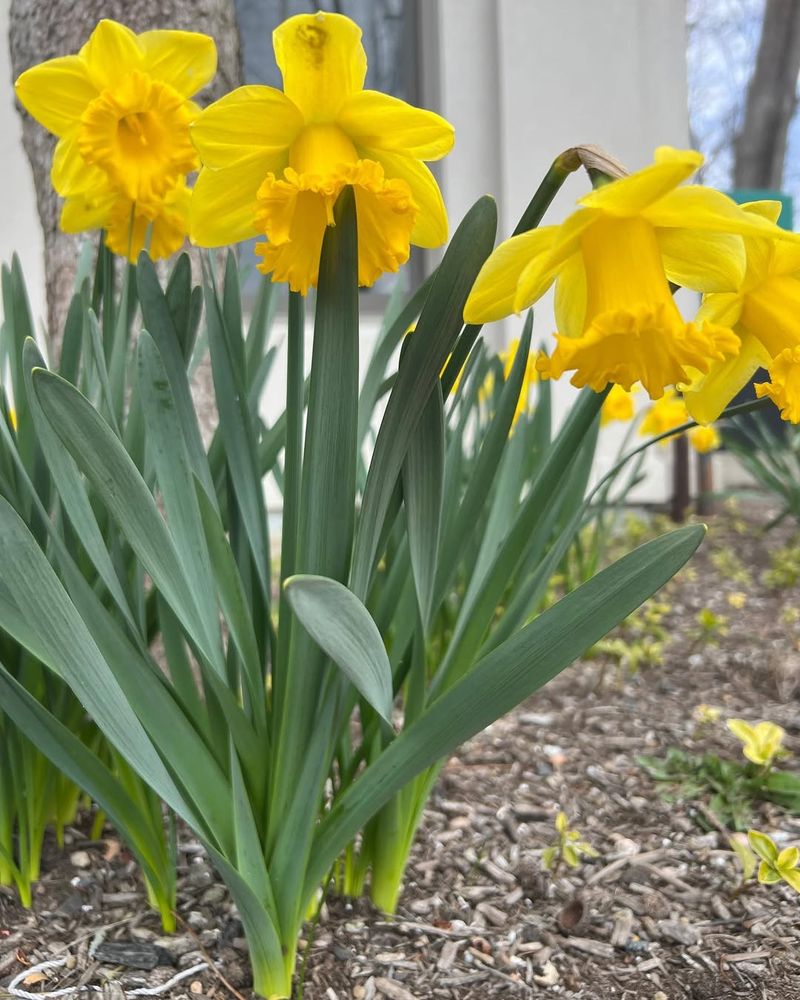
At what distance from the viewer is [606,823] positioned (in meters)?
1.15

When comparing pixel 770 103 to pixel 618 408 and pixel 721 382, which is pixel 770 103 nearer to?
pixel 618 408

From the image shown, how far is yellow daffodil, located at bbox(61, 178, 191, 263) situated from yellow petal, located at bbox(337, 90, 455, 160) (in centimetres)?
29

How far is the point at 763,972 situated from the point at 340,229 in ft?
2.55

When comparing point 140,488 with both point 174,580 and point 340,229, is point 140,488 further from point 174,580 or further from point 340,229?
point 340,229

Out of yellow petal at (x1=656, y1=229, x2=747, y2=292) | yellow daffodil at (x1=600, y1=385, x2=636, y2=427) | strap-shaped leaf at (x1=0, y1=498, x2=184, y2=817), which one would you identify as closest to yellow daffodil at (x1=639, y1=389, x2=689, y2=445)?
yellow daffodil at (x1=600, y1=385, x2=636, y2=427)

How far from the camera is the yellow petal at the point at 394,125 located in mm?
558

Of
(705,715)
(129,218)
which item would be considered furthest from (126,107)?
(705,715)

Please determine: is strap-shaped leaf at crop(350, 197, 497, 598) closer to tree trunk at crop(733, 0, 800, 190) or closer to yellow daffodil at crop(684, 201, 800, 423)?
yellow daffodil at crop(684, 201, 800, 423)

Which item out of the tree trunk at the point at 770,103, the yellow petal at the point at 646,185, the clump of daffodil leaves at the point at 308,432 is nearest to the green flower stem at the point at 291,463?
the clump of daffodil leaves at the point at 308,432

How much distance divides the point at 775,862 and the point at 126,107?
36.9 inches

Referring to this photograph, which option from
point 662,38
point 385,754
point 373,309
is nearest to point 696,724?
point 385,754

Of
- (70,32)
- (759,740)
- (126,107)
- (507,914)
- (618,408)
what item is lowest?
(507,914)

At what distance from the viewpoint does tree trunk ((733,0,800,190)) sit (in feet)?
19.9

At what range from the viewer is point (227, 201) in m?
0.60
